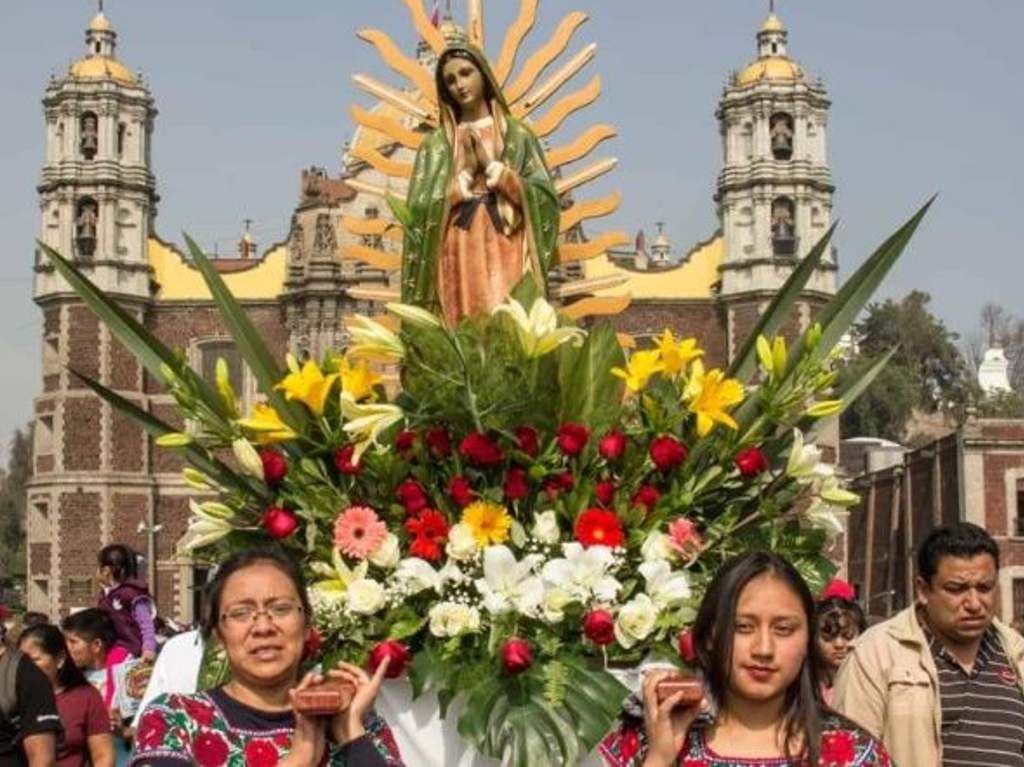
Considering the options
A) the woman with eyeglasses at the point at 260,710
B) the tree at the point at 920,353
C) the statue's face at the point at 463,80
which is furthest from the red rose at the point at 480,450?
the tree at the point at 920,353

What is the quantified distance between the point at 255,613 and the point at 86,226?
39.7 metres

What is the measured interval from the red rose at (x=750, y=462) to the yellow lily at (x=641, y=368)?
1.04 feet

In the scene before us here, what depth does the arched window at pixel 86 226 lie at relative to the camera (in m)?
41.8

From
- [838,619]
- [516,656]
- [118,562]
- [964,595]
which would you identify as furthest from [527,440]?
[118,562]

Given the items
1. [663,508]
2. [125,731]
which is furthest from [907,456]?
[663,508]

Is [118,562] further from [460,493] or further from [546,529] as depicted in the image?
[546,529]

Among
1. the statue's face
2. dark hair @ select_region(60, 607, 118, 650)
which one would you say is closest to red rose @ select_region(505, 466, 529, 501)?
the statue's face

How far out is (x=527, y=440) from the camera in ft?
16.1

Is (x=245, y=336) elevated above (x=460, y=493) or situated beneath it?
elevated above

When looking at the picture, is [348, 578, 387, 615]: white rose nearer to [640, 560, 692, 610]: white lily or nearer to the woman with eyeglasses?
[640, 560, 692, 610]: white lily

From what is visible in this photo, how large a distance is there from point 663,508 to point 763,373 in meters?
0.58

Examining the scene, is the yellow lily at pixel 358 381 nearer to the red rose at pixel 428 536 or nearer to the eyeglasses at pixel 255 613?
the red rose at pixel 428 536

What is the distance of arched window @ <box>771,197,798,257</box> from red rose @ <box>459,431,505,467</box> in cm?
3689

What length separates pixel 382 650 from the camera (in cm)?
457
